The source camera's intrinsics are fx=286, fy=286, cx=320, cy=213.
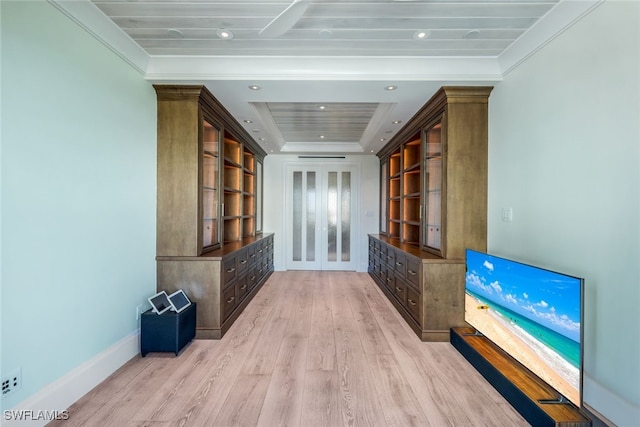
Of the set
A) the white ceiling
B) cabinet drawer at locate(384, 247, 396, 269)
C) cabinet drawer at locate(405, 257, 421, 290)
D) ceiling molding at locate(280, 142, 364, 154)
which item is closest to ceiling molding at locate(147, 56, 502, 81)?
the white ceiling

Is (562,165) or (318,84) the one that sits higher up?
(318,84)

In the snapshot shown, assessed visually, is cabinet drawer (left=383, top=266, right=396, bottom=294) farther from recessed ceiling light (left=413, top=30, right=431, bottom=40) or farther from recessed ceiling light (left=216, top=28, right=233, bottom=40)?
recessed ceiling light (left=216, top=28, right=233, bottom=40)

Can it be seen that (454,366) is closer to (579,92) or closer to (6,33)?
(579,92)

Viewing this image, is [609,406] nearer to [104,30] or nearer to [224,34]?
[224,34]

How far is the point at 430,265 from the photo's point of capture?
3.01 m

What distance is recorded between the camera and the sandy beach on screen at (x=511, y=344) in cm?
171

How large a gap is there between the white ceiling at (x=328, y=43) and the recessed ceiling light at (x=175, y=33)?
0.04 ft

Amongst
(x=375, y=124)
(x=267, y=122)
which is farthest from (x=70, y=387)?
(x=375, y=124)

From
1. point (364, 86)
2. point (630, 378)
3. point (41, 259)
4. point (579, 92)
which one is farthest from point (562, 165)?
point (41, 259)

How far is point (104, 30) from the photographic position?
2232 mm

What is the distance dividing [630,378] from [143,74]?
4.35 m

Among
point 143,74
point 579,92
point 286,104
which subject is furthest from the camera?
point 286,104

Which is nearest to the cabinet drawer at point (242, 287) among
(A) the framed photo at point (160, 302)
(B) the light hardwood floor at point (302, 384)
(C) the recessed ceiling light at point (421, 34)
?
(B) the light hardwood floor at point (302, 384)

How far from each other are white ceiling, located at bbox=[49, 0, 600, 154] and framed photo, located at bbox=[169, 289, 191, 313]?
2.12m
